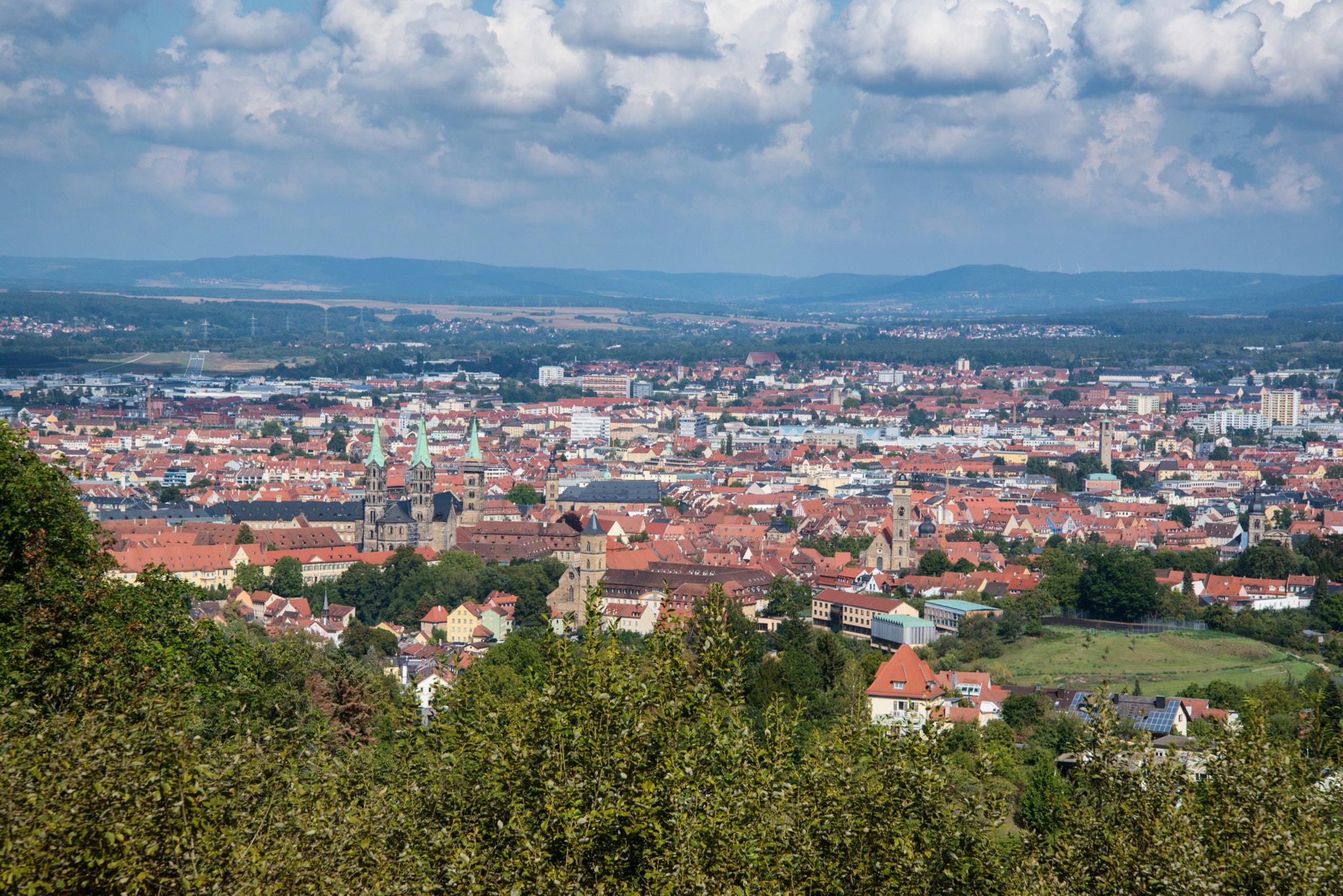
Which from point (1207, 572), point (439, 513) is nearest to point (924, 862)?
point (1207, 572)

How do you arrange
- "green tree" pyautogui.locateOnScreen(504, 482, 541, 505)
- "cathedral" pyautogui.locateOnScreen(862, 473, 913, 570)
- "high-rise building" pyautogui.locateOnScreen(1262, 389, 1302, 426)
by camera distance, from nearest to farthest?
"cathedral" pyautogui.locateOnScreen(862, 473, 913, 570)
"green tree" pyautogui.locateOnScreen(504, 482, 541, 505)
"high-rise building" pyautogui.locateOnScreen(1262, 389, 1302, 426)

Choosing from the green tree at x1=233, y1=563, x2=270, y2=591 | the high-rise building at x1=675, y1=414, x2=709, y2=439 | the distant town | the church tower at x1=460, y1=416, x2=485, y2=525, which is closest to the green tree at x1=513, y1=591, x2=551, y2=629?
the distant town

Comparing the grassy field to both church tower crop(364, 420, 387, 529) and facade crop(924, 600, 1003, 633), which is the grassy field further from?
church tower crop(364, 420, 387, 529)

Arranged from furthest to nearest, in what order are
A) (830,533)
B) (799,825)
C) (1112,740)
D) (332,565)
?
(830,533) → (332,565) → (1112,740) → (799,825)

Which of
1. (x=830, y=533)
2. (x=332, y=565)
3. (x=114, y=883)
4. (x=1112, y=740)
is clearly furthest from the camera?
(x=830, y=533)

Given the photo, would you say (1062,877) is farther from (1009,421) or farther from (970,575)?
(1009,421)

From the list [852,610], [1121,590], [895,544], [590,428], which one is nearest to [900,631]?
[852,610]
